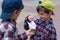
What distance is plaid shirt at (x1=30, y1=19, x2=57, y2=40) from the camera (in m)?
4.27

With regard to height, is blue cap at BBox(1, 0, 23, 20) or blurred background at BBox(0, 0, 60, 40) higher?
blurred background at BBox(0, 0, 60, 40)

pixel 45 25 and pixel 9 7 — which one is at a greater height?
pixel 9 7

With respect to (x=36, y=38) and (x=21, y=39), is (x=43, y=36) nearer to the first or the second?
(x=36, y=38)

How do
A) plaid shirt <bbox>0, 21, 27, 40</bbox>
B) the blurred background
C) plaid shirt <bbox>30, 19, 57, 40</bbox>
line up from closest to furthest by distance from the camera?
plaid shirt <bbox>0, 21, 27, 40</bbox>
plaid shirt <bbox>30, 19, 57, 40</bbox>
the blurred background

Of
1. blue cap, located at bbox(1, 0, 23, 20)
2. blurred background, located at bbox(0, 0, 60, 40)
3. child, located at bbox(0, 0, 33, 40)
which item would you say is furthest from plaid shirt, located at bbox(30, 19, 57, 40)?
blurred background, located at bbox(0, 0, 60, 40)

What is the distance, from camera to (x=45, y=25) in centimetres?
435

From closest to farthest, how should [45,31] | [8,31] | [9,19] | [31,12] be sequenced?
[8,31], [9,19], [45,31], [31,12]

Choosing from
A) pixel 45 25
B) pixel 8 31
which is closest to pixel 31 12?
pixel 45 25

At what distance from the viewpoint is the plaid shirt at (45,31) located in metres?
4.27

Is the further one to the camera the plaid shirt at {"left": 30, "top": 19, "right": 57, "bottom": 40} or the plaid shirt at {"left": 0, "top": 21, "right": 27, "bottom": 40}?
the plaid shirt at {"left": 30, "top": 19, "right": 57, "bottom": 40}

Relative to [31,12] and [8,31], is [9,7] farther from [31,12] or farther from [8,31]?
[31,12]

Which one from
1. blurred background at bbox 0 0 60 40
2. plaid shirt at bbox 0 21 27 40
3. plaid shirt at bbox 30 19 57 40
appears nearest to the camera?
plaid shirt at bbox 0 21 27 40

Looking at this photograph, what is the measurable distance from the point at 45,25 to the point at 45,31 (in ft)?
0.33

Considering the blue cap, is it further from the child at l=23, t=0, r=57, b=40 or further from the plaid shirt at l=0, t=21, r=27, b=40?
the child at l=23, t=0, r=57, b=40
